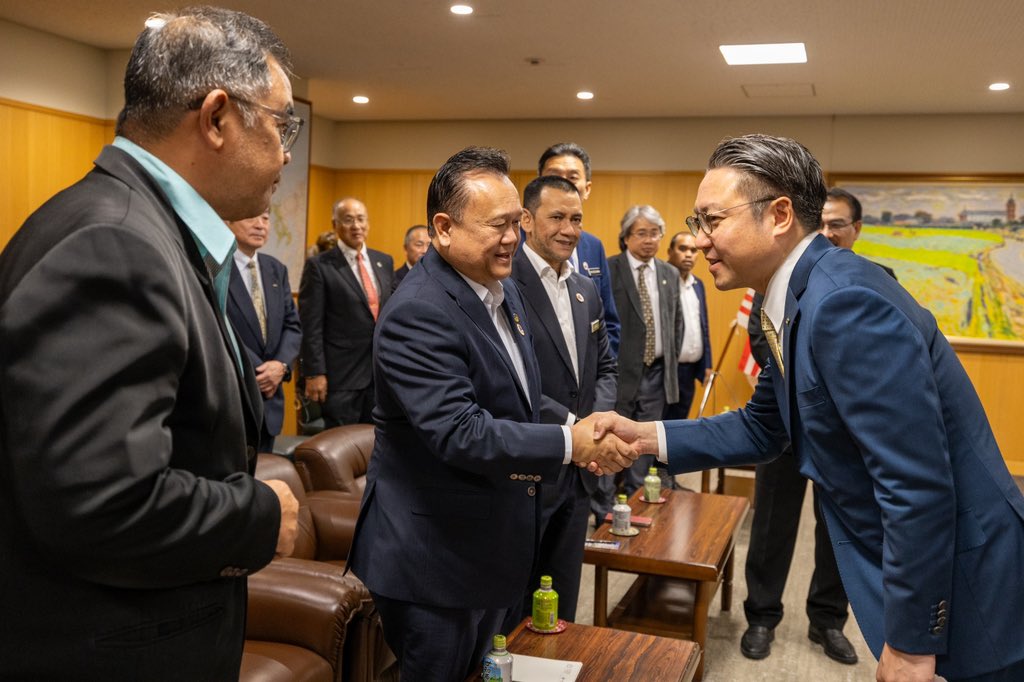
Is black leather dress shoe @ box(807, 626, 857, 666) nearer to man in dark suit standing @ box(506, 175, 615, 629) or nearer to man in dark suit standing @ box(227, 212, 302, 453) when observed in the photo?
man in dark suit standing @ box(506, 175, 615, 629)

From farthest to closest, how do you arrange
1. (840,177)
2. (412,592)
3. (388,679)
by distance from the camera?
(840,177), (388,679), (412,592)

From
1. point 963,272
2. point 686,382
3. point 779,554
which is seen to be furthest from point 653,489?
point 963,272

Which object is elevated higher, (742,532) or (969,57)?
(969,57)

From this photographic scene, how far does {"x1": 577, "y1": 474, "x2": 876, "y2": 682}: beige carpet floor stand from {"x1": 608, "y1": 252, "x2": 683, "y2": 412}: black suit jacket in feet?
3.95

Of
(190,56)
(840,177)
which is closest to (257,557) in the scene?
(190,56)

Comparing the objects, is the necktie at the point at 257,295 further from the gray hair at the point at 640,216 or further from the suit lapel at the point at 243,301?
the gray hair at the point at 640,216

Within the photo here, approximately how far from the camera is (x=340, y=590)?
2.52m

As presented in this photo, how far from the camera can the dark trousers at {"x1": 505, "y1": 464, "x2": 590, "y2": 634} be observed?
267cm

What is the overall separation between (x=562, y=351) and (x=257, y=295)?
6.10 feet

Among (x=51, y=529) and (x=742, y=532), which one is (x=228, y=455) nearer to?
Answer: (x=51, y=529)

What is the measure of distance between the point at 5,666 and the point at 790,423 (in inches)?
52.5

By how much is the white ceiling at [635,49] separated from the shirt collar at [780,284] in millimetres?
3387

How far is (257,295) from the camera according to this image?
4.05 meters

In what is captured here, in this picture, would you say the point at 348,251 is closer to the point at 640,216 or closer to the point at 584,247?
the point at 640,216
